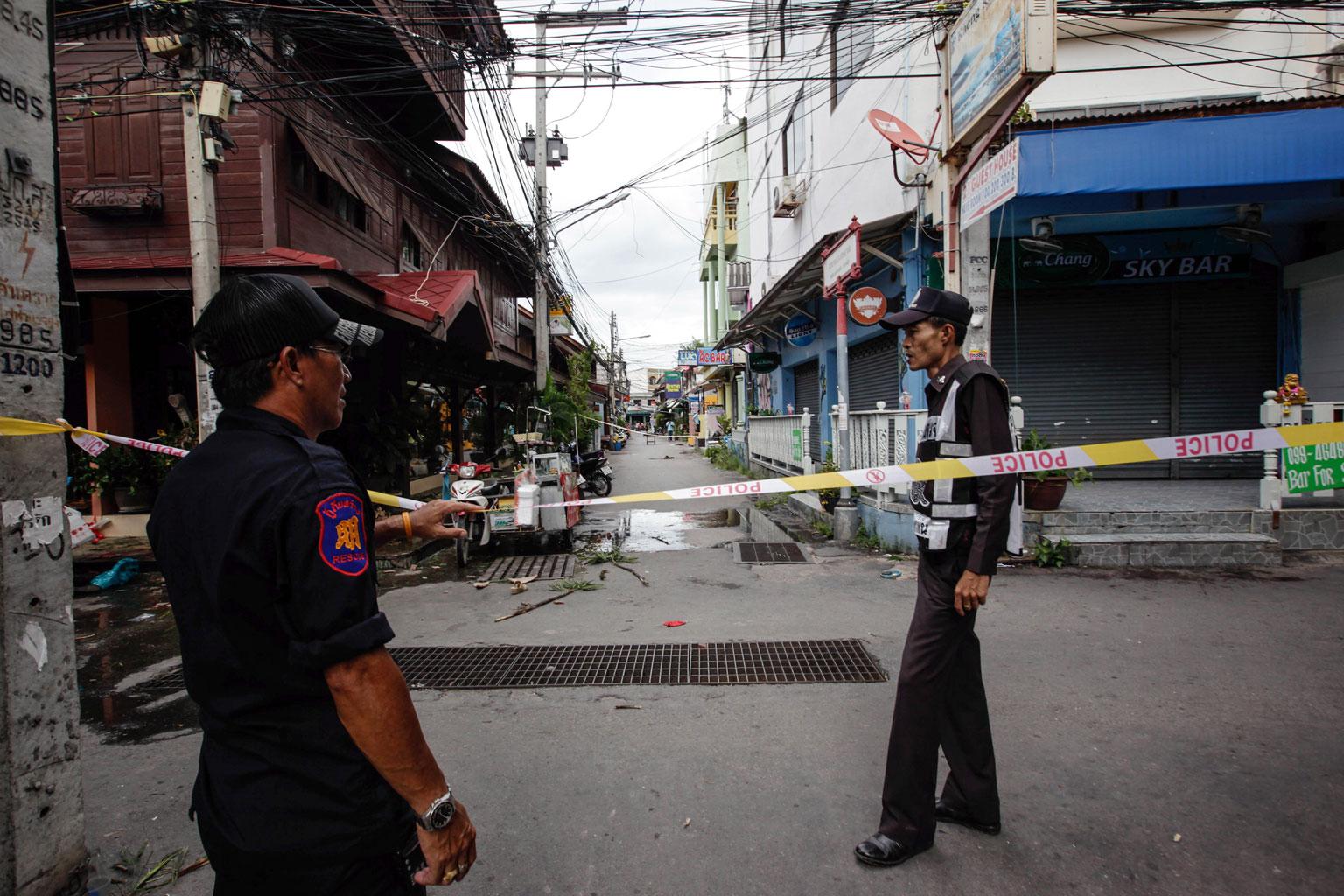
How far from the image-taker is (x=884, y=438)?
27.1 feet

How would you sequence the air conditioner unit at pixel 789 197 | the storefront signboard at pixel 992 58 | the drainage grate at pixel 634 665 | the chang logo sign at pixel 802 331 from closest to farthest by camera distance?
the drainage grate at pixel 634 665
the storefront signboard at pixel 992 58
the chang logo sign at pixel 802 331
the air conditioner unit at pixel 789 197

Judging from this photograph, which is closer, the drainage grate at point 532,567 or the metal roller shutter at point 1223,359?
the drainage grate at point 532,567

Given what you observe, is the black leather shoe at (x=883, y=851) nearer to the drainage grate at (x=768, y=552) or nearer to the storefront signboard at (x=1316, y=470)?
the drainage grate at (x=768, y=552)

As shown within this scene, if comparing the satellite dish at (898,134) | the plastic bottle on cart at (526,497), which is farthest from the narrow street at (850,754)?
the satellite dish at (898,134)

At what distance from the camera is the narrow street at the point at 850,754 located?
8.21 ft

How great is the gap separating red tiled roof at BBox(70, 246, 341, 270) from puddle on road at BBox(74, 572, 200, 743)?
11.3 ft

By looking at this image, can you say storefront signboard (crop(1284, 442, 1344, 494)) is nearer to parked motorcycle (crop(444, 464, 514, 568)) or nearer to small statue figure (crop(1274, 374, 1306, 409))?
small statue figure (crop(1274, 374, 1306, 409))

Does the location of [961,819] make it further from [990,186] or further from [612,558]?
[612,558]

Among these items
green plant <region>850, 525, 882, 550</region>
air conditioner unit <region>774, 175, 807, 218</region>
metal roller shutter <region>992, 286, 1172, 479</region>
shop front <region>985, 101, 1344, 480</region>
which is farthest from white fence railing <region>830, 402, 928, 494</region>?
air conditioner unit <region>774, 175, 807, 218</region>

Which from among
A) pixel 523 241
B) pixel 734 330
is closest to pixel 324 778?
pixel 523 241

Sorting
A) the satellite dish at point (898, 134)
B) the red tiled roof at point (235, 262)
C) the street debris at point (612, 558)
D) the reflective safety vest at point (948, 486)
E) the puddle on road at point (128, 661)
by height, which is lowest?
the puddle on road at point (128, 661)

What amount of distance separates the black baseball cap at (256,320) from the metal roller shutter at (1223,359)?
11823mm

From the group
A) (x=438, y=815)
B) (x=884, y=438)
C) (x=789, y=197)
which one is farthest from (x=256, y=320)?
(x=789, y=197)

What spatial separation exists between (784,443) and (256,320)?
1236cm
